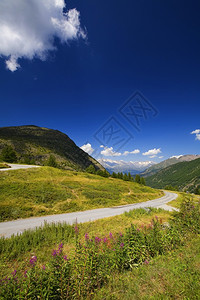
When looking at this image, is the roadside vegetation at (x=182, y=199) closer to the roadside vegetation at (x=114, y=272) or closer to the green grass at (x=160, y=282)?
the roadside vegetation at (x=114, y=272)

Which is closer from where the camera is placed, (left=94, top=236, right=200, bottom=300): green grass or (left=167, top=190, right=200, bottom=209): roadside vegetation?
(left=94, top=236, right=200, bottom=300): green grass

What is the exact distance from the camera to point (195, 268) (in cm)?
377

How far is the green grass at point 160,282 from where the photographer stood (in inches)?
118

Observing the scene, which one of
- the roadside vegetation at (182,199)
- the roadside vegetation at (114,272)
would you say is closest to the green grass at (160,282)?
the roadside vegetation at (114,272)

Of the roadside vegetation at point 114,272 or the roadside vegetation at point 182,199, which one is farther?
the roadside vegetation at point 182,199

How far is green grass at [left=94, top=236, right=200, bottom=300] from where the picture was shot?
9.80ft

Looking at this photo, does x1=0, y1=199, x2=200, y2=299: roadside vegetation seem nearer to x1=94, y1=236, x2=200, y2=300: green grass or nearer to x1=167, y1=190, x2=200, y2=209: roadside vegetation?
x1=94, y1=236, x2=200, y2=300: green grass

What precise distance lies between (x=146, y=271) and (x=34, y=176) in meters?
28.6

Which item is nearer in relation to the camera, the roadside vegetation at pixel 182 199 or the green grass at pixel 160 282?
the green grass at pixel 160 282

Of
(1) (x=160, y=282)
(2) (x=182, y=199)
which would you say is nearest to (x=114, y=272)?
(1) (x=160, y=282)

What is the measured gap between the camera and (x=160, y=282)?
3408mm

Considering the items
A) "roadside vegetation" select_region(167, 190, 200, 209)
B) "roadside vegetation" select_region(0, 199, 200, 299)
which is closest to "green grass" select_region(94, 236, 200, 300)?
"roadside vegetation" select_region(0, 199, 200, 299)

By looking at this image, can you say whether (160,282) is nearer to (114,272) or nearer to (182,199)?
(114,272)

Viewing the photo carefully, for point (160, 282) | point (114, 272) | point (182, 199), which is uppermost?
point (182, 199)
